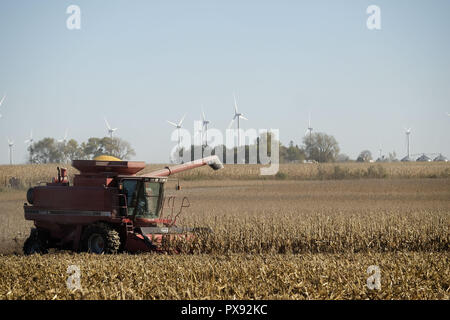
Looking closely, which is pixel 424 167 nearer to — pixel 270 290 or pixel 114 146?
pixel 114 146

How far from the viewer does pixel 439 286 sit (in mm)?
10383

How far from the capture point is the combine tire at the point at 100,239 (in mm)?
16781

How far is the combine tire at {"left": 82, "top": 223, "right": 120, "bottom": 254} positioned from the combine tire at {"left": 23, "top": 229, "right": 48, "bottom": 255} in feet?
6.25

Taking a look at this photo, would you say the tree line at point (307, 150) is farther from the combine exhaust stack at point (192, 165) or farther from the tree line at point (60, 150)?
the combine exhaust stack at point (192, 165)

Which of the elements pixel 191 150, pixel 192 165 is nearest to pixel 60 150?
pixel 191 150

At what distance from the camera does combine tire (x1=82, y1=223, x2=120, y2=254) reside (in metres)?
16.8

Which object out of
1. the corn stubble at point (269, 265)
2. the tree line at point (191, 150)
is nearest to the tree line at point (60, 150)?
the tree line at point (191, 150)

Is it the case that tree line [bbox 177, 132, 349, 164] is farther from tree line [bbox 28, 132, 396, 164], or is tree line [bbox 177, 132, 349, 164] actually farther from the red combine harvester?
the red combine harvester

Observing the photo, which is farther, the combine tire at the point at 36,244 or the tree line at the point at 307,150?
the tree line at the point at 307,150

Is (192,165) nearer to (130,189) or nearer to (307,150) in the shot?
(130,189)

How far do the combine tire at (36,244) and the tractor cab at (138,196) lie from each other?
123 inches

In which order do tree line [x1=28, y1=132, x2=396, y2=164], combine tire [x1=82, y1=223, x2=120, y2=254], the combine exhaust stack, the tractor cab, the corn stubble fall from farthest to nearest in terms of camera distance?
tree line [x1=28, y1=132, x2=396, y2=164] < the combine exhaust stack < the tractor cab < combine tire [x1=82, y1=223, x2=120, y2=254] < the corn stubble

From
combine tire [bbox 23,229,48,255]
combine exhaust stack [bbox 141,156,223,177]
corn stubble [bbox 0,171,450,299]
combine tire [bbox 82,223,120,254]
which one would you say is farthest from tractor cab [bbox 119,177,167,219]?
combine tire [bbox 23,229,48,255]

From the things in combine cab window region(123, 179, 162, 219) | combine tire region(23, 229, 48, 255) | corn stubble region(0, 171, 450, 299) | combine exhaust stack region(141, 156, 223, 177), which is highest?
combine exhaust stack region(141, 156, 223, 177)
